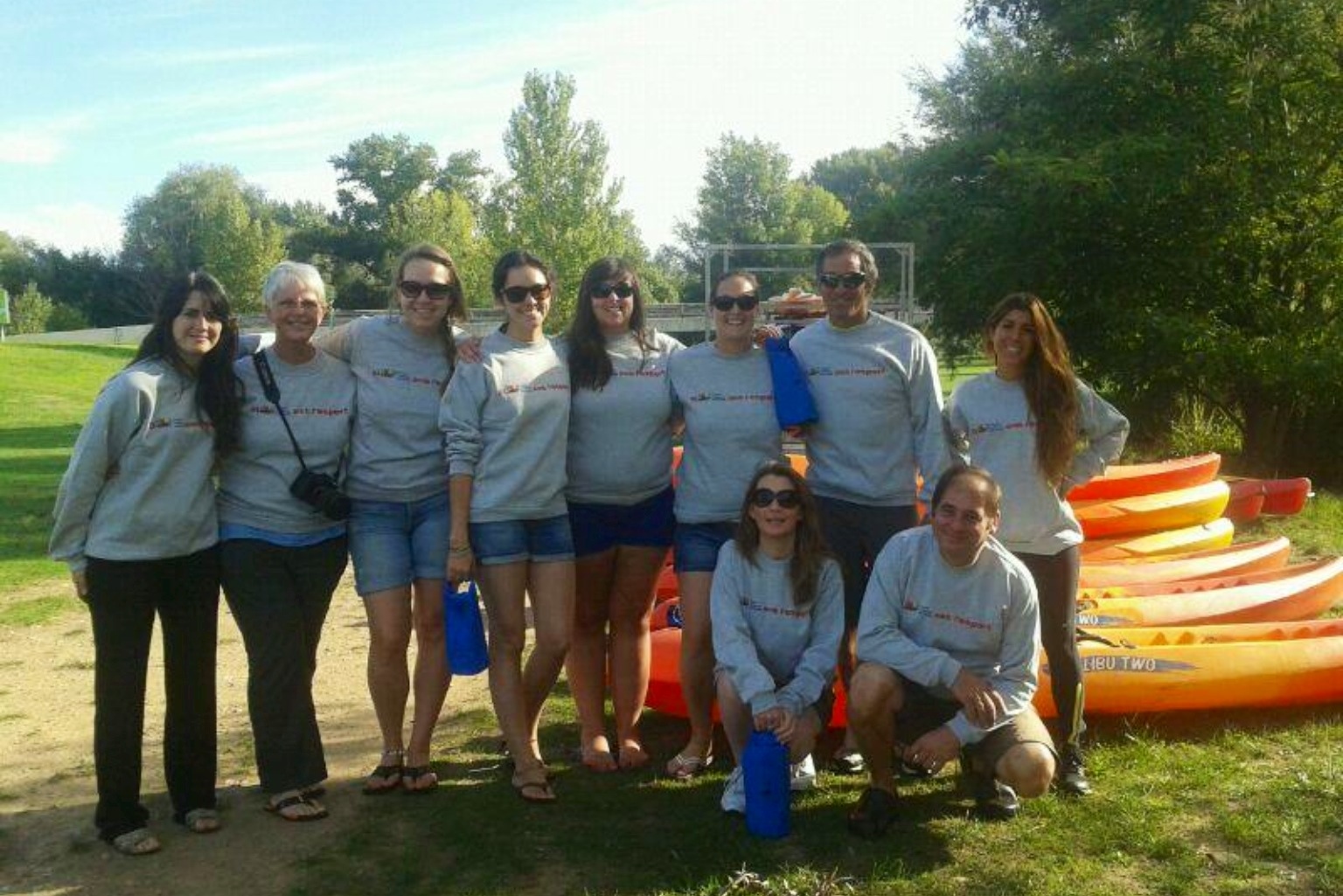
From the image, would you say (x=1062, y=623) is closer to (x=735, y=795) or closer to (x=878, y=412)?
(x=878, y=412)

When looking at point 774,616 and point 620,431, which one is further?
point 620,431

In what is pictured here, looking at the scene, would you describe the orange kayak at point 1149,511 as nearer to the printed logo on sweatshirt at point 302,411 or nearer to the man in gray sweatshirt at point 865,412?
the man in gray sweatshirt at point 865,412

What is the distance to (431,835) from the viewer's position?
4328 mm

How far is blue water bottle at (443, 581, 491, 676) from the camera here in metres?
4.39

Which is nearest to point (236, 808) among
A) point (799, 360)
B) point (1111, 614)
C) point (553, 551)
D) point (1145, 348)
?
point (553, 551)

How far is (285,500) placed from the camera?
434 cm

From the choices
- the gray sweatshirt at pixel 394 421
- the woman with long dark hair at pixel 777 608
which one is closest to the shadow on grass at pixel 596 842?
the woman with long dark hair at pixel 777 608

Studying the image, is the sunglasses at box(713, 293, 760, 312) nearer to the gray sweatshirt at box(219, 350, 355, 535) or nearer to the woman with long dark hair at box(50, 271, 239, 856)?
the gray sweatshirt at box(219, 350, 355, 535)

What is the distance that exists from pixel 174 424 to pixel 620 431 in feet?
5.17

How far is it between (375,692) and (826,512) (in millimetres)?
1862

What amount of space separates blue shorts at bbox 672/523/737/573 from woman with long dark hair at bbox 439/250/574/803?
0.45m

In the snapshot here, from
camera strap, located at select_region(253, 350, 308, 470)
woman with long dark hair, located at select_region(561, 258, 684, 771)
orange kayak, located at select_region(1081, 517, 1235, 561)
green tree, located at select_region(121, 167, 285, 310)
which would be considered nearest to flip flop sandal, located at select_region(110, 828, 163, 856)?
camera strap, located at select_region(253, 350, 308, 470)

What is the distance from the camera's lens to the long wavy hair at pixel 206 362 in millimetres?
4211

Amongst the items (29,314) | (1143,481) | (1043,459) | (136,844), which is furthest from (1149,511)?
(29,314)
